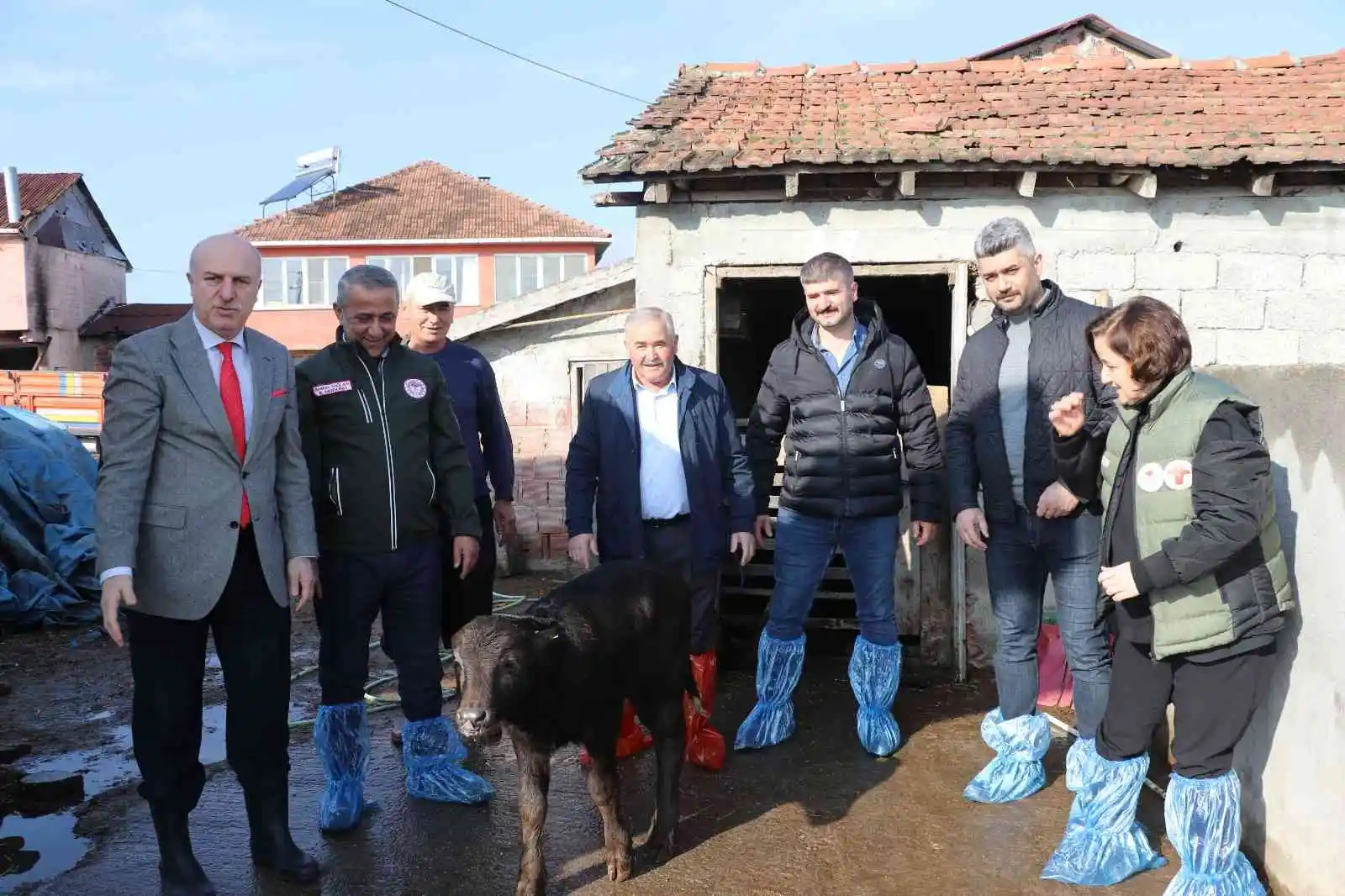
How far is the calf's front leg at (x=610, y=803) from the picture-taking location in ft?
12.0

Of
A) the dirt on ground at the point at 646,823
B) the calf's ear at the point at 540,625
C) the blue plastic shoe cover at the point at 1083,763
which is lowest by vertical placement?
the dirt on ground at the point at 646,823

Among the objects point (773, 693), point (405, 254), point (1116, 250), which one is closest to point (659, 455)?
point (773, 693)

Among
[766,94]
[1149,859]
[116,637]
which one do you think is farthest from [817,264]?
[766,94]

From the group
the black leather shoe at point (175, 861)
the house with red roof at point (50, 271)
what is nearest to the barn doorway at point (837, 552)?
the black leather shoe at point (175, 861)

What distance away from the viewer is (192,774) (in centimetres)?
356

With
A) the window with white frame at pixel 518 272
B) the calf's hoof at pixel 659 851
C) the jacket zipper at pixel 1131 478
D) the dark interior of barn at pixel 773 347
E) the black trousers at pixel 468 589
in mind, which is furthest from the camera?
the window with white frame at pixel 518 272

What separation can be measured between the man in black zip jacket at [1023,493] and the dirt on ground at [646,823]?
1.44 feet

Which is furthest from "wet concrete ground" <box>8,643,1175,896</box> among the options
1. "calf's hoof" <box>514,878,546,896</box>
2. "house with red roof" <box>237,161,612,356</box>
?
"house with red roof" <box>237,161,612,356</box>

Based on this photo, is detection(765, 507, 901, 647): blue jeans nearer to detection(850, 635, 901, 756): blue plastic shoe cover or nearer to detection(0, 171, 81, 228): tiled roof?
detection(850, 635, 901, 756): blue plastic shoe cover

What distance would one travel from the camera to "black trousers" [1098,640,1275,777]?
121 inches

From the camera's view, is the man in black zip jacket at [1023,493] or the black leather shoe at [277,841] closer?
the black leather shoe at [277,841]

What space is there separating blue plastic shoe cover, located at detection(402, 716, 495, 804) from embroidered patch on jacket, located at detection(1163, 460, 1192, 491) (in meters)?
2.99

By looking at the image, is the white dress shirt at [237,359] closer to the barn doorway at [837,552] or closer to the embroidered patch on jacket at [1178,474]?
the embroidered patch on jacket at [1178,474]

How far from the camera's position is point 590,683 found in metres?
3.60
